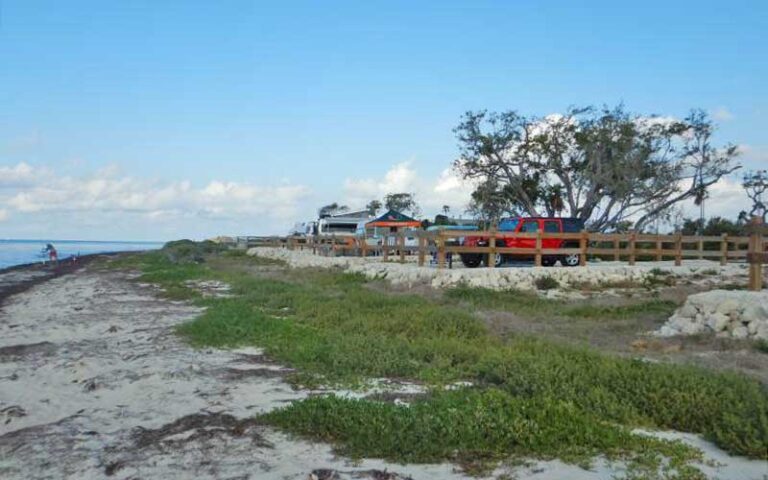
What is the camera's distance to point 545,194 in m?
40.8

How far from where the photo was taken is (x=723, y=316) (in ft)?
35.7

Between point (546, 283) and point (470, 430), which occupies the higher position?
point (546, 283)

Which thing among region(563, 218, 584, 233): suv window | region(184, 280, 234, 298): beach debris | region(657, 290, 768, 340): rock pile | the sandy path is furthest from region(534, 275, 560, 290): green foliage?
the sandy path

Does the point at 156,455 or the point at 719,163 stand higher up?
the point at 719,163

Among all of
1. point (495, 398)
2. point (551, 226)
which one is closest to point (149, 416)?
point (495, 398)

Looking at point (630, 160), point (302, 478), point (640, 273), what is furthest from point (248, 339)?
point (630, 160)

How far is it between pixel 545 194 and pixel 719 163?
9664 millimetres

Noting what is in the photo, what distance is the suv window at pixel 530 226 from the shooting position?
23102mm

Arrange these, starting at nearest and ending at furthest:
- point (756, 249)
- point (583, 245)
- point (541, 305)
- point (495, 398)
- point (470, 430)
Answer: point (470, 430) → point (495, 398) → point (756, 249) → point (541, 305) → point (583, 245)

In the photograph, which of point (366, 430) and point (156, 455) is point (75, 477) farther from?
point (366, 430)

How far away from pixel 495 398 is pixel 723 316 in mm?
6274

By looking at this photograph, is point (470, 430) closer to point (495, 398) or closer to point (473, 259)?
point (495, 398)

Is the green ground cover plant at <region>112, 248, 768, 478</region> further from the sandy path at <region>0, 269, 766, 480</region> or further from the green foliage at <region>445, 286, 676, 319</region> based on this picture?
the green foliage at <region>445, 286, 676, 319</region>

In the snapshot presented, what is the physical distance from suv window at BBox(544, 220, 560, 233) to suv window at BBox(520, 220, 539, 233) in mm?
310
